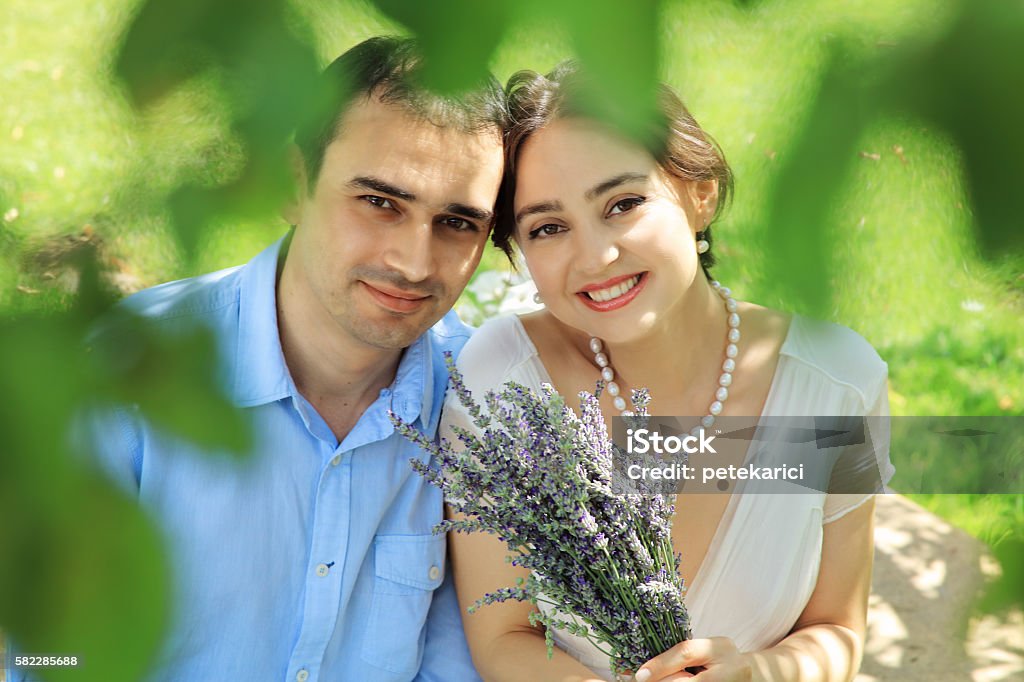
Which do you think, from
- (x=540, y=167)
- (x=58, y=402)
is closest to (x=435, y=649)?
(x=540, y=167)

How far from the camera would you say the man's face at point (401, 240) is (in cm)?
217

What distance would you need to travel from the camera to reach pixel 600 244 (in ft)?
7.45

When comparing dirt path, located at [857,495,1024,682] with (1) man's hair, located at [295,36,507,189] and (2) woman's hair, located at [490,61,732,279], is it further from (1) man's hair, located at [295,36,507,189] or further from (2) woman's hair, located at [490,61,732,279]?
(1) man's hair, located at [295,36,507,189]

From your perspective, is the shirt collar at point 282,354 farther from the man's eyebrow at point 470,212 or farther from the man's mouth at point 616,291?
the man's mouth at point 616,291

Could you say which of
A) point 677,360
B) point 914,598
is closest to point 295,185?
point 677,360

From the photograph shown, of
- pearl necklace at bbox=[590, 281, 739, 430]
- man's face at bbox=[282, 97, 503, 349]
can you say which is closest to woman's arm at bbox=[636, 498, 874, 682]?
pearl necklace at bbox=[590, 281, 739, 430]

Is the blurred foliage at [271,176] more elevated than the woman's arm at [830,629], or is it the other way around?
the blurred foliage at [271,176]

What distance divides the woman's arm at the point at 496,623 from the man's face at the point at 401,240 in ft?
1.88

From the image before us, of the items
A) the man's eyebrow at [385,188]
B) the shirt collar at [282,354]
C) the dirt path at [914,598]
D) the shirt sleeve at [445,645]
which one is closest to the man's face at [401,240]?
the man's eyebrow at [385,188]

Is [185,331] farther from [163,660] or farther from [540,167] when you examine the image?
[540,167]

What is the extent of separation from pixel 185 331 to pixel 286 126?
162 millimetres

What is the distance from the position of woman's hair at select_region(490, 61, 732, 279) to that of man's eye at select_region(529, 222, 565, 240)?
113mm

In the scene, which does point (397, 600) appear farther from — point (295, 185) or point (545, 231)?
point (295, 185)

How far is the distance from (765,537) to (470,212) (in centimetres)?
116
